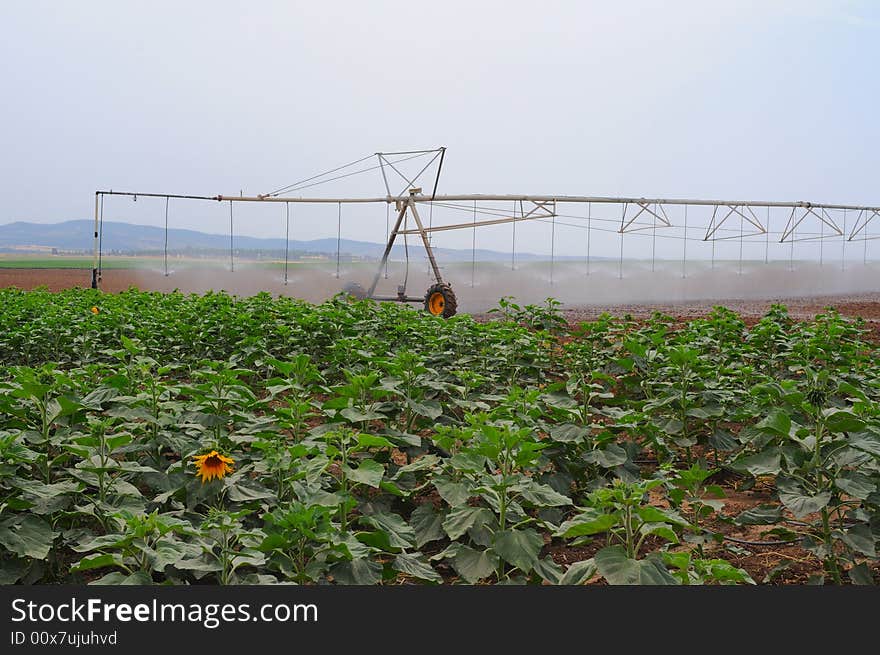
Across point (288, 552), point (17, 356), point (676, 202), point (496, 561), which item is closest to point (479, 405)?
point (496, 561)

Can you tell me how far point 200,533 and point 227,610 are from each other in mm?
366

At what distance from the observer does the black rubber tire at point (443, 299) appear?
1755 cm

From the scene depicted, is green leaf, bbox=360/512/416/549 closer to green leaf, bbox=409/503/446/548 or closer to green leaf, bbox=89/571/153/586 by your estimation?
green leaf, bbox=409/503/446/548

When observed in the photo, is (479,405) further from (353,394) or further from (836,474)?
(836,474)

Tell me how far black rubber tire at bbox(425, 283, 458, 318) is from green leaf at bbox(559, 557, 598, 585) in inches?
556

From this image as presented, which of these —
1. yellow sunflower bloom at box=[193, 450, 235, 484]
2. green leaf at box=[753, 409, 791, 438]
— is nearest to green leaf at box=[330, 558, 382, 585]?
yellow sunflower bloom at box=[193, 450, 235, 484]

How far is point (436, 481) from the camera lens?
4.14m

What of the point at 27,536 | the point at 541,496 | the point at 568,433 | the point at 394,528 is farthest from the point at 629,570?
the point at 27,536

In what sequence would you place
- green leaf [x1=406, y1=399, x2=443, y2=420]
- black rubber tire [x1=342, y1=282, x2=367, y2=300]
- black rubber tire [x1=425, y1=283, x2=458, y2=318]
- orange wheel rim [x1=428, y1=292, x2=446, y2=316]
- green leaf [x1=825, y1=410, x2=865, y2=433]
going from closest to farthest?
green leaf [x1=825, y1=410, x2=865, y2=433], green leaf [x1=406, y1=399, x2=443, y2=420], black rubber tire [x1=425, y1=283, x2=458, y2=318], orange wheel rim [x1=428, y1=292, x2=446, y2=316], black rubber tire [x1=342, y1=282, x2=367, y2=300]

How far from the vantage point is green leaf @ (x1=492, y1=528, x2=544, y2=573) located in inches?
139

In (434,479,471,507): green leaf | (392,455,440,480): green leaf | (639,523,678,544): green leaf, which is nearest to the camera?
(639,523,678,544): green leaf

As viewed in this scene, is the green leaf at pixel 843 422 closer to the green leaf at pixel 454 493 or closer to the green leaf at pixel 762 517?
the green leaf at pixel 762 517

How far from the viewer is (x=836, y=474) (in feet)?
13.4

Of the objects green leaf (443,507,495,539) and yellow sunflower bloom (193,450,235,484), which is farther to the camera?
yellow sunflower bloom (193,450,235,484)
